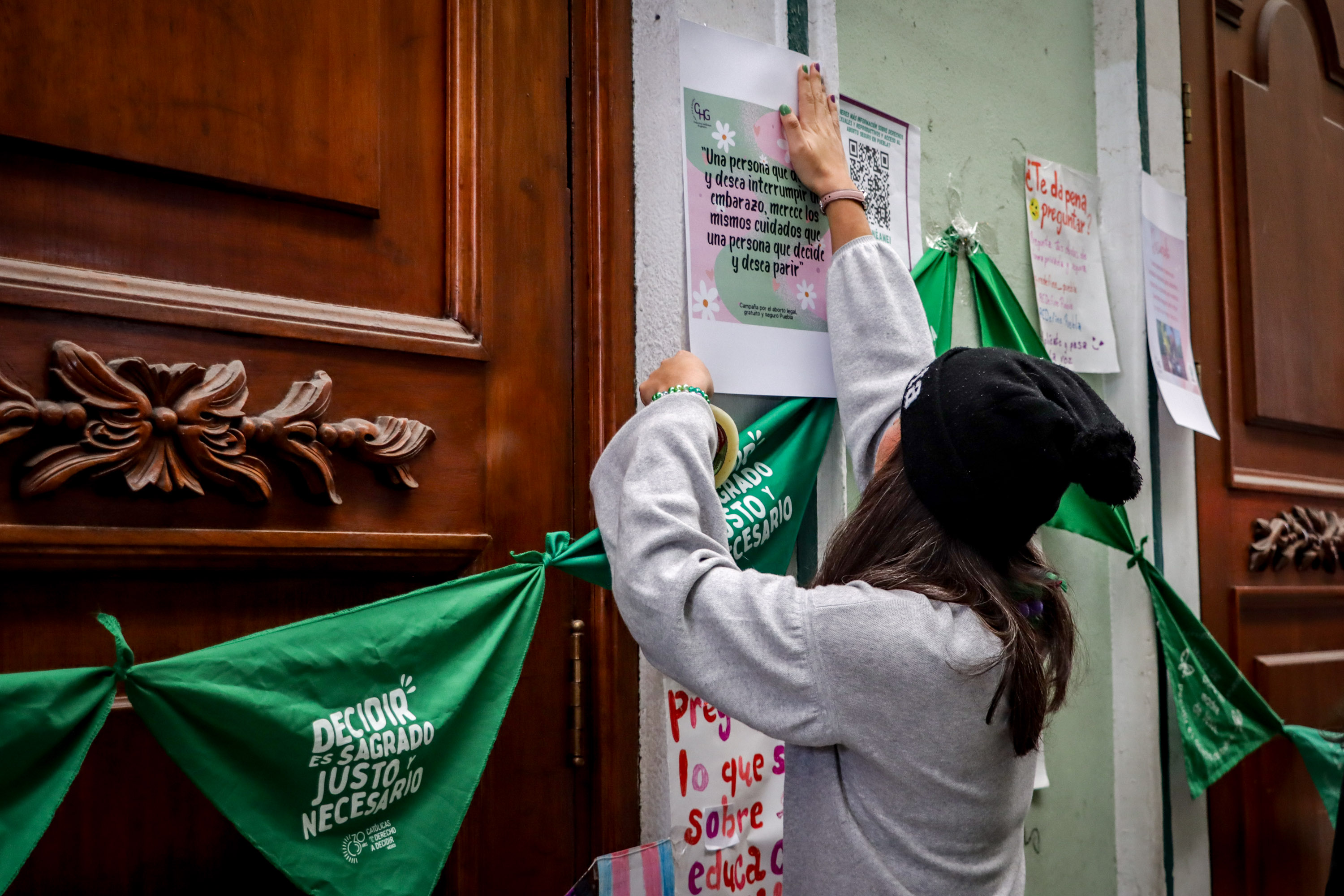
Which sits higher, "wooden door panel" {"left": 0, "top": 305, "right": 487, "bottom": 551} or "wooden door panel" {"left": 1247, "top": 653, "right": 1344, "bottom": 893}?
"wooden door panel" {"left": 0, "top": 305, "right": 487, "bottom": 551}

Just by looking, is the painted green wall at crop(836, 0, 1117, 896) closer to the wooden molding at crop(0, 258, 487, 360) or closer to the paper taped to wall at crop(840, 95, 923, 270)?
the paper taped to wall at crop(840, 95, 923, 270)

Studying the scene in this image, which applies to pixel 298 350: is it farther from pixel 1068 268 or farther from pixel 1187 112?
pixel 1187 112

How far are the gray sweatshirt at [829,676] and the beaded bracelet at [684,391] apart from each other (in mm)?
14

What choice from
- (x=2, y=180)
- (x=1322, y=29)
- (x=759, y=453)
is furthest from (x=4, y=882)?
(x=1322, y=29)

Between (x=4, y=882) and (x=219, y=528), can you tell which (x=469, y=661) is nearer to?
(x=219, y=528)

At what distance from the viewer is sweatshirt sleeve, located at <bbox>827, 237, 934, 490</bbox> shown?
1.22 meters

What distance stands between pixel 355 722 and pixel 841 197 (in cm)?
86

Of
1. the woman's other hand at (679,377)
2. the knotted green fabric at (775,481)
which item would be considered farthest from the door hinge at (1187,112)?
the woman's other hand at (679,377)

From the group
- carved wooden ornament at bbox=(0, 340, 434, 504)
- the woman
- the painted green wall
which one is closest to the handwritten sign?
the painted green wall

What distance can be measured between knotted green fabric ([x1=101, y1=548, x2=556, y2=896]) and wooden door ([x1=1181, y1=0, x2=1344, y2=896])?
153 centimetres

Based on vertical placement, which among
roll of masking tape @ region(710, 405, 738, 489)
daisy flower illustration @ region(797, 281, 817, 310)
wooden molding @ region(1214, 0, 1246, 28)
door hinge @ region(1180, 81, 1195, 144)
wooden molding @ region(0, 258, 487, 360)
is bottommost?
roll of masking tape @ region(710, 405, 738, 489)

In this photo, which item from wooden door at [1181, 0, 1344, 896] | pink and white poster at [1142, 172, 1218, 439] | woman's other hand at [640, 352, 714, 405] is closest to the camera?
woman's other hand at [640, 352, 714, 405]

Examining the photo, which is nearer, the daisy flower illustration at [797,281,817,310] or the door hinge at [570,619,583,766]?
the door hinge at [570,619,583,766]

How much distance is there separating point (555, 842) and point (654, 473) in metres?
0.48
